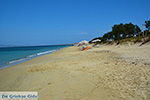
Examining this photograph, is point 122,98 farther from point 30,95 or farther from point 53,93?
point 30,95

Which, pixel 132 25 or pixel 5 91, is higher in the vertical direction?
pixel 132 25

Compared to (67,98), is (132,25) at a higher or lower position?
higher

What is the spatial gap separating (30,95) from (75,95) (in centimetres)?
160

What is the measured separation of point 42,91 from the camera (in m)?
3.63

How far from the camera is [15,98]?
3.37m

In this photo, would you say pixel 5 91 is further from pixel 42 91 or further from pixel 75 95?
pixel 75 95

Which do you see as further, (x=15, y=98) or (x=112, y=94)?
(x=15, y=98)

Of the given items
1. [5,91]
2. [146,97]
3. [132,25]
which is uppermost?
[132,25]

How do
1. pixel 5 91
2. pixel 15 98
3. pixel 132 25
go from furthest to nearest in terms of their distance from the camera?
pixel 132 25 → pixel 5 91 → pixel 15 98

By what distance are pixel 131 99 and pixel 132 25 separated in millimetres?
42675

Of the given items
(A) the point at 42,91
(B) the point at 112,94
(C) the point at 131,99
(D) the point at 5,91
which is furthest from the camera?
(D) the point at 5,91

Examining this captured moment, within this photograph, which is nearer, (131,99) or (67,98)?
(131,99)

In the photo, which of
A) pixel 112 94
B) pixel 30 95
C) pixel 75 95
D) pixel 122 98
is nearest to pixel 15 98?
pixel 30 95

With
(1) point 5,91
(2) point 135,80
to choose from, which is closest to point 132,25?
(2) point 135,80
